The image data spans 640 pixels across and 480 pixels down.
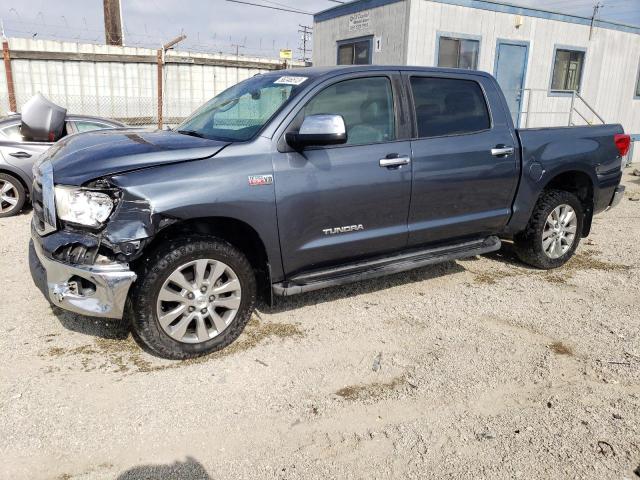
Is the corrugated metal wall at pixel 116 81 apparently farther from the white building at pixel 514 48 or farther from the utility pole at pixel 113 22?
the white building at pixel 514 48

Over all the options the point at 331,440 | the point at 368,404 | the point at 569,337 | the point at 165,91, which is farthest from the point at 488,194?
the point at 165,91

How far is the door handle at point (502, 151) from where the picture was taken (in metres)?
4.60

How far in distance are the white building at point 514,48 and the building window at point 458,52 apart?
0.02 meters

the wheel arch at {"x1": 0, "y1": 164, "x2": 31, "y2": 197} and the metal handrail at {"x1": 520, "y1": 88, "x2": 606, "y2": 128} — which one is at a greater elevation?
the metal handrail at {"x1": 520, "y1": 88, "x2": 606, "y2": 128}

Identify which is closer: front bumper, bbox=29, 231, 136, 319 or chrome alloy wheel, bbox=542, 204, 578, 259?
front bumper, bbox=29, 231, 136, 319

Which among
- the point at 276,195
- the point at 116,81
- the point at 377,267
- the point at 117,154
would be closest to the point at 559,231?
the point at 377,267

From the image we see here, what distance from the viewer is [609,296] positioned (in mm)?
4789

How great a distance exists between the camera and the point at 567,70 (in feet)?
43.1

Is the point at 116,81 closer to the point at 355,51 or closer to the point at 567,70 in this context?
the point at 355,51

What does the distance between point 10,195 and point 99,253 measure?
17.1 feet

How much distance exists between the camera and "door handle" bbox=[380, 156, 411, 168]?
3957 mm

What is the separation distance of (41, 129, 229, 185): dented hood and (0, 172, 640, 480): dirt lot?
48.8 inches

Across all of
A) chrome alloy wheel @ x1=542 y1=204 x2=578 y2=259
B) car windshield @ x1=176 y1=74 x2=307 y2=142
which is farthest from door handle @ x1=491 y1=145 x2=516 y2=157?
car windshield @ x1=176 y1=74 x2=307 y2=142

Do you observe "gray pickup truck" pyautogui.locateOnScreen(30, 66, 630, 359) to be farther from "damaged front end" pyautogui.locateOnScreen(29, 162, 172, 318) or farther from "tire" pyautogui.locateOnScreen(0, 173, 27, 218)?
"tire" pyautogui.locateOnScreen(0, 173, 27, 218)
